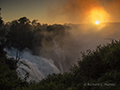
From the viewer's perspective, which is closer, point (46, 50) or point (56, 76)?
point (56, 76)

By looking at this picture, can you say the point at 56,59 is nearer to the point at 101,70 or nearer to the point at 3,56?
the point at 3,56

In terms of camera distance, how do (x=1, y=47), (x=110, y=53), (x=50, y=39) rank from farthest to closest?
(x=50, y=39)
(x=1, y=47)
(x=110, y=53)

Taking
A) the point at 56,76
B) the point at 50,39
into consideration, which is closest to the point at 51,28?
the point at 50,39

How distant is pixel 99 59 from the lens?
1073 centimetres

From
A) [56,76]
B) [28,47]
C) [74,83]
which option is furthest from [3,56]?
[28,47]

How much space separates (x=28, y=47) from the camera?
43.4 m

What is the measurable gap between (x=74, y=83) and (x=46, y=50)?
3543cm

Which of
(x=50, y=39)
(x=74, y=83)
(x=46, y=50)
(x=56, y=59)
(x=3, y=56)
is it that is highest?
(x=50, y=39)

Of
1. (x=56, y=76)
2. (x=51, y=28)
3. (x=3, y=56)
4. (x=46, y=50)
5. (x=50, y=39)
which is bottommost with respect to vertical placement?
(x=56, y=76)

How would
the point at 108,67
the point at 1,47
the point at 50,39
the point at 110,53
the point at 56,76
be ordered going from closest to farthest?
1. the point at 110,53
2. the point at 108,67
3. the point at 56,76
4. the point at 1,47
5. the point at 50,39

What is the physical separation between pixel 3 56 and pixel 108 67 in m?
12.9

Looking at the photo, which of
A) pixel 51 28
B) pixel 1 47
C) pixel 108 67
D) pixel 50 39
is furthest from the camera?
pixel 51 28

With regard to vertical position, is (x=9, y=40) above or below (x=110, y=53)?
above

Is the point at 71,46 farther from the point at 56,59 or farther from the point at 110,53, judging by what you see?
the point at 110,53
